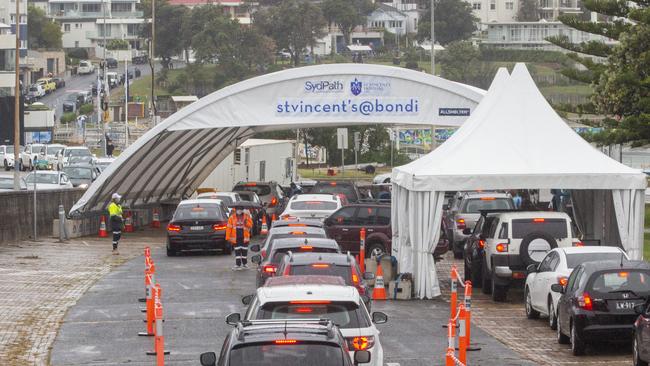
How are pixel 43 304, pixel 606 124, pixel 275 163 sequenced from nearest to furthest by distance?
pixel 43 304
pixel 606 124
pixel 275 163

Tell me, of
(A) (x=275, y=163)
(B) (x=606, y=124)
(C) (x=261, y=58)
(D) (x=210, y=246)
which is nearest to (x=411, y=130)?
(C) (x=261, y=58)

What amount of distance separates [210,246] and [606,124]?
20570 millimetres

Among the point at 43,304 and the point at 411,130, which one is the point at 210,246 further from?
the point at 411,130

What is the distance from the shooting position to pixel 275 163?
66.5 meters

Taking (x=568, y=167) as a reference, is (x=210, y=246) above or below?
below

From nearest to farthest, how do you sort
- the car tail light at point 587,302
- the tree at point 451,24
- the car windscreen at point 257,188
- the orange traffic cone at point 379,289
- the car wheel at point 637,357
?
the car wheel at point 637,357, the car tail light at point 587,302, the orange traffic cone at point 379,289, the car windscreen at point 257,188, the tree at point 451,24

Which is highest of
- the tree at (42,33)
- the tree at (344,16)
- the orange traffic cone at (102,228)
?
the tree at (344,16)

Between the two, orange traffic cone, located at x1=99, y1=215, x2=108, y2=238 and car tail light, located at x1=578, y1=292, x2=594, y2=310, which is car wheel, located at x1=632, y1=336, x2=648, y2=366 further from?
orange traffic cone, located at x1=99, y1=215, x2=108, y2=238

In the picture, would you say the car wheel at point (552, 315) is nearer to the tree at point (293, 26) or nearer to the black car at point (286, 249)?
the black car at point (286, 249)

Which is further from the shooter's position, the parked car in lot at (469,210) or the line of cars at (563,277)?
the parked car in lot at (469,210)

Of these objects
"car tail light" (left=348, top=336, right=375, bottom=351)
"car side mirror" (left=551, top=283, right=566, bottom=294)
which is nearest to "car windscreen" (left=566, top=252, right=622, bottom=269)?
"car side mirror" (left=551, top=283, right=566, bottom=294)

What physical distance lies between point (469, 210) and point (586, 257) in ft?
48.0

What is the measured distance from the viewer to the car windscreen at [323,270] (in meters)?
19.3

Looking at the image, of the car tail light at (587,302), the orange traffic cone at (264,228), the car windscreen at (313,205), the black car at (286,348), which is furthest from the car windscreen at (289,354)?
the orange traffic cone at (264,228)
